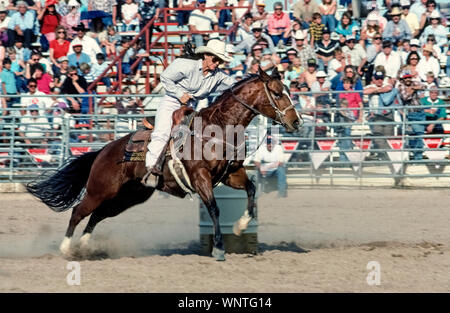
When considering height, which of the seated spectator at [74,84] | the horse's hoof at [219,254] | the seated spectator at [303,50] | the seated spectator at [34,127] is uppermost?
the seated spectator at [303,50]

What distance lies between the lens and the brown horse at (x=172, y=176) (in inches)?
312

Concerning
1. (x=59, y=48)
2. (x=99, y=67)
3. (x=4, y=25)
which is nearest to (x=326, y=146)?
(x=99, y=67)

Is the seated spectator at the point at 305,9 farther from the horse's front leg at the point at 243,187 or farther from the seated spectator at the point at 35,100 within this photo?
the horse's front leg at the point at 243,187

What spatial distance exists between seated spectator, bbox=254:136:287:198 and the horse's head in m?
5.70

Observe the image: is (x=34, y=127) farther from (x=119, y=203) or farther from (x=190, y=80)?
(x=190, y=80)

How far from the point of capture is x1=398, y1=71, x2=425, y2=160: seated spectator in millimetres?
14461

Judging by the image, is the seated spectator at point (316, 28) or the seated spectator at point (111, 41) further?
the seated spectator at point (111, 41)

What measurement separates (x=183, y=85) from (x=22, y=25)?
31.6ft

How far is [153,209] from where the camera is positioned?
41.9ft

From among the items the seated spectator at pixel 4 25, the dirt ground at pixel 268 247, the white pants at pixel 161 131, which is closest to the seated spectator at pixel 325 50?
the dirt ground at pixel 268 247

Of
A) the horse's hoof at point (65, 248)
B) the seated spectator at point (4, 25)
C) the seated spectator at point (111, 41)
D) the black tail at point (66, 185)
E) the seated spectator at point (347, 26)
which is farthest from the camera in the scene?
the seated spectator at point (4, 25)

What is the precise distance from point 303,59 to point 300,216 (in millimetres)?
4609

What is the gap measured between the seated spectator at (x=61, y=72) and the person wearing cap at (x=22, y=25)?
123 cm
